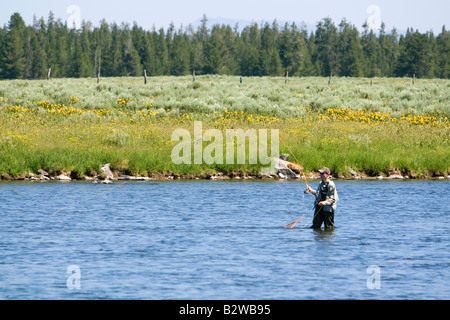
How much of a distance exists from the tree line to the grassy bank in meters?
65.1

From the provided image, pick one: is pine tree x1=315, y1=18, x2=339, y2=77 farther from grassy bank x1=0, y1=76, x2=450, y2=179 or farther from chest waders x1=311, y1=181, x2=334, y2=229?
chest waders x1=311, y1=181, x2=334, y2=229

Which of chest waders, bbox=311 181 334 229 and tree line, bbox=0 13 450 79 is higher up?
tree line, bbox=0 13 450 79

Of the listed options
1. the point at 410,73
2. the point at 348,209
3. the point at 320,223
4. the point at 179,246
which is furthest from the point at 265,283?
the point at 410,73

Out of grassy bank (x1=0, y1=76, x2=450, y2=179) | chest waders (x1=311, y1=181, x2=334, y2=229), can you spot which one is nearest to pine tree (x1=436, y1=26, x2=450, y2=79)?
grassy bank (x1=0, y1=76, x2=450, y2=179)

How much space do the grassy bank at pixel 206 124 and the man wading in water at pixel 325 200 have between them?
8.15 meters

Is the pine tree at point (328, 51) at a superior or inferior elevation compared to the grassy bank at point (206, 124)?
superior

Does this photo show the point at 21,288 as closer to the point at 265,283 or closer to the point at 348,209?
the point at 265,283

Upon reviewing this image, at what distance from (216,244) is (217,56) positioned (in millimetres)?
107933

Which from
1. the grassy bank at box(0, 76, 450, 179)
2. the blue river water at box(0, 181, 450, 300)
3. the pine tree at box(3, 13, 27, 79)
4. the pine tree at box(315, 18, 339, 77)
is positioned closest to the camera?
the blue river water at box(0, 181, 450, 300)

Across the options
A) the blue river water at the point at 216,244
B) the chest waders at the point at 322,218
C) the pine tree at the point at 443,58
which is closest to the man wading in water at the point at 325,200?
the chest waders at the point at 322,218

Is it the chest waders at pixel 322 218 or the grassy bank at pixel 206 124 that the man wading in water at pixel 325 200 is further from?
the grassy bank at pixel 206 124

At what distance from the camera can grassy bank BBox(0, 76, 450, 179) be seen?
28688 millimetres

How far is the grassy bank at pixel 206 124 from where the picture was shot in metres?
28.7

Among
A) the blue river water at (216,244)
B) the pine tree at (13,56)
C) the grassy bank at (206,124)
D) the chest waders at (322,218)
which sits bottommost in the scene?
the blue river water at (216,244)
